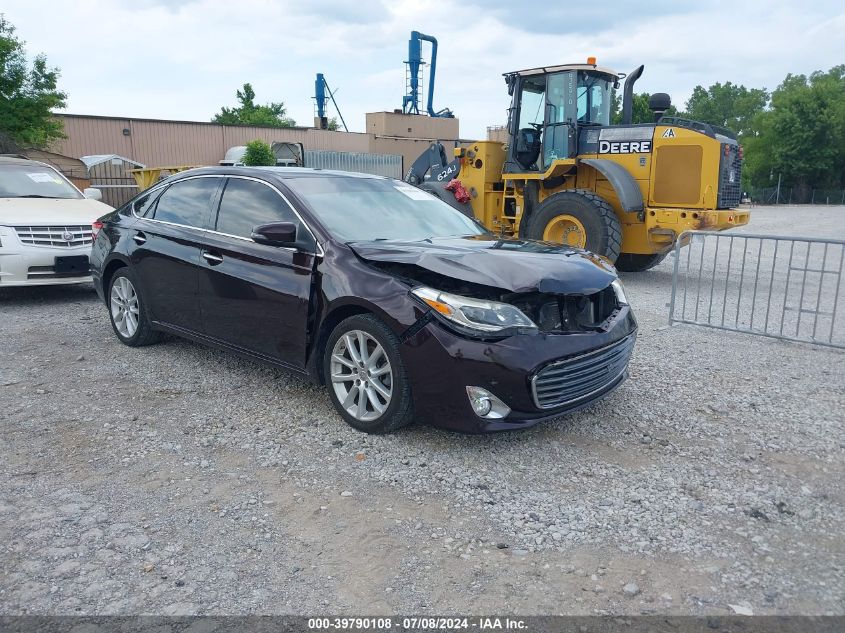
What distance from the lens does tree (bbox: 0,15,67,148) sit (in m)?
19.8

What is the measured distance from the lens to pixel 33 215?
7910 mm

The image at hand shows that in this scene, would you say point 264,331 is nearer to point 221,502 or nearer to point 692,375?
point 221,502

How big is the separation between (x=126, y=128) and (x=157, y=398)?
1104 inches

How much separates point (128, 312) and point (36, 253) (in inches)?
98.6

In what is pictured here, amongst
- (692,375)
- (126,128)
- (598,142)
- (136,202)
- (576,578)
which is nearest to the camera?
(576,578)

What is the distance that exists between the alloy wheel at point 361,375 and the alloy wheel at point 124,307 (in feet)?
8.37

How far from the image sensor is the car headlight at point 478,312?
377 cm

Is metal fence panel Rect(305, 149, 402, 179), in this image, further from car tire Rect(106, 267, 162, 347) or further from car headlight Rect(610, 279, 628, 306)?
car headlight Rect(610, 279, 628, 306)

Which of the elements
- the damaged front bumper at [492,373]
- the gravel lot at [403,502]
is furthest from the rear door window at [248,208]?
the damaged front bumper at [492,373]

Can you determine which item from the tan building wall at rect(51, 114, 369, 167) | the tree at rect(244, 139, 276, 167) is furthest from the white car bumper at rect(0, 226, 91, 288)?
the tan building wall at rect(51, 114, 369, 167)

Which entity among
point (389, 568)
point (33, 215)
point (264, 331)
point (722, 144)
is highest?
point (722, 144)

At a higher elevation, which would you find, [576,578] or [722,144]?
[722,144]

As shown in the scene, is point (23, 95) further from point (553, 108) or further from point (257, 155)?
point (553, 108)

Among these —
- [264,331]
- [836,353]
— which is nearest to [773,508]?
[264,331]
